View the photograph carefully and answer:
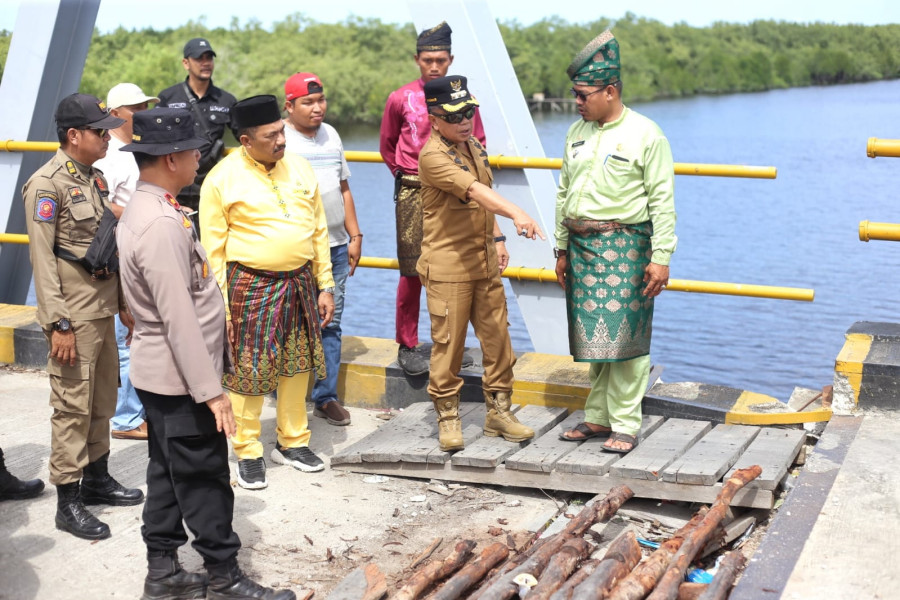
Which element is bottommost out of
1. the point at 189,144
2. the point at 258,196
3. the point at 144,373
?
the point at 144,373

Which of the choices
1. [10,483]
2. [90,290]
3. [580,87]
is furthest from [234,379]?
[580,87]

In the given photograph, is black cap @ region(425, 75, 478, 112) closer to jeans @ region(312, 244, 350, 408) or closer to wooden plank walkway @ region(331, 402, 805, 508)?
jeans @ region(312, 244, 350, 408)

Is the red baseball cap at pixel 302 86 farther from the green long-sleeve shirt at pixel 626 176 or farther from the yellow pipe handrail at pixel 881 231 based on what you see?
the yellow pipe handrail at pixel 881 231

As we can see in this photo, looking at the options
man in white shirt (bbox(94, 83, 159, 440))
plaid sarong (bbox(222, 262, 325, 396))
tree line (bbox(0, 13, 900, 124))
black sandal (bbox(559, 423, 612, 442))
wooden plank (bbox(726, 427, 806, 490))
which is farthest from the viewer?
tree line (bbox(0, 13, 900, 124))

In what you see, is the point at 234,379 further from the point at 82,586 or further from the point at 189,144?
the point at 189,144

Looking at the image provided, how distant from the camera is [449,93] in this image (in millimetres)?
4383

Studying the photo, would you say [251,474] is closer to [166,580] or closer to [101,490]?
[101,490]

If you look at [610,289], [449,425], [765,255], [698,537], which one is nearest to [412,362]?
[449,425]

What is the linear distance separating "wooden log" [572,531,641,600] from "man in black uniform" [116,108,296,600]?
3.42ft

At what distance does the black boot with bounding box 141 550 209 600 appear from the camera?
357cm

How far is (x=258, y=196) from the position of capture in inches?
174

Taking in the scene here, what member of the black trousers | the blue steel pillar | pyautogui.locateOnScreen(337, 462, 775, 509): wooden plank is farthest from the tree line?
the black trousers

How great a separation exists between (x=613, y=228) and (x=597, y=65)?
667 millimetres

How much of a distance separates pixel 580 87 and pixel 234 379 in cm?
192
